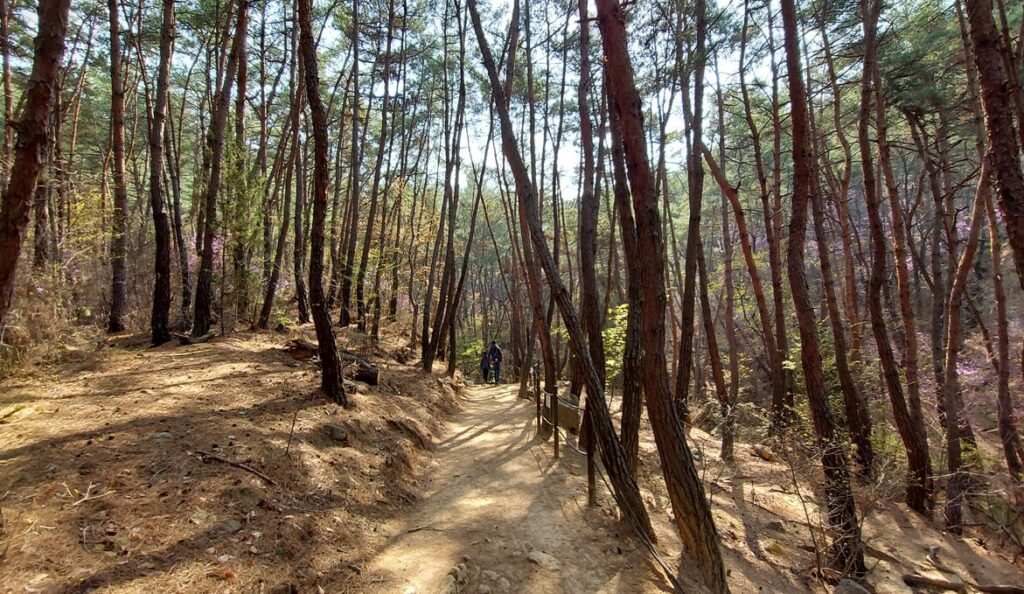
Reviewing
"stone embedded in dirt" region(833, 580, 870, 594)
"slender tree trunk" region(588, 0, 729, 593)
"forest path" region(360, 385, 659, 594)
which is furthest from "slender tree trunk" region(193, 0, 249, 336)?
"stone embedded in dirt" region(833, 580, 870, 594)

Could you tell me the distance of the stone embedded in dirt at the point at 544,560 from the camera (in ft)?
12.2

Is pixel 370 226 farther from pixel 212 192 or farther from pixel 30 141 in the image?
pixel 30 141

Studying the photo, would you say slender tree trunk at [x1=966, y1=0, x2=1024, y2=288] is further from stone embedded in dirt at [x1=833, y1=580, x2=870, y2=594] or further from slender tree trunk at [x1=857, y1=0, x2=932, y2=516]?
slender tree trunk at [x1=857, y1=0, x2=932, y2=516]

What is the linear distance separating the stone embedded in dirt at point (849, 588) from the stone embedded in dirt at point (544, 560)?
2.81 metres

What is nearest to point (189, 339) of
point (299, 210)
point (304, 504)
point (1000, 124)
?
point (299, 210)

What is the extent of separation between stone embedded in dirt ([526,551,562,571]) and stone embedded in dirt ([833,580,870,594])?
2.81 metres

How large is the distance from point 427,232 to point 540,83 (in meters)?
6.85

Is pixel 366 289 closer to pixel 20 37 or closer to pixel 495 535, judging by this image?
pixel 20 37

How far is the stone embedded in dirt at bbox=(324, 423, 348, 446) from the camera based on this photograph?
506cm

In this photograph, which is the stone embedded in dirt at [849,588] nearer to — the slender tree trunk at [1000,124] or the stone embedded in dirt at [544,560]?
the stone embedded in dirt at [544,560]

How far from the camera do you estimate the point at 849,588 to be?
4254mm

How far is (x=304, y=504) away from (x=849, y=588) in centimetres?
506

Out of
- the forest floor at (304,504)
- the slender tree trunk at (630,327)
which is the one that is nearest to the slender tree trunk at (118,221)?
the forest floor at (304,504)

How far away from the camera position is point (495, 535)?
416 centimetres
